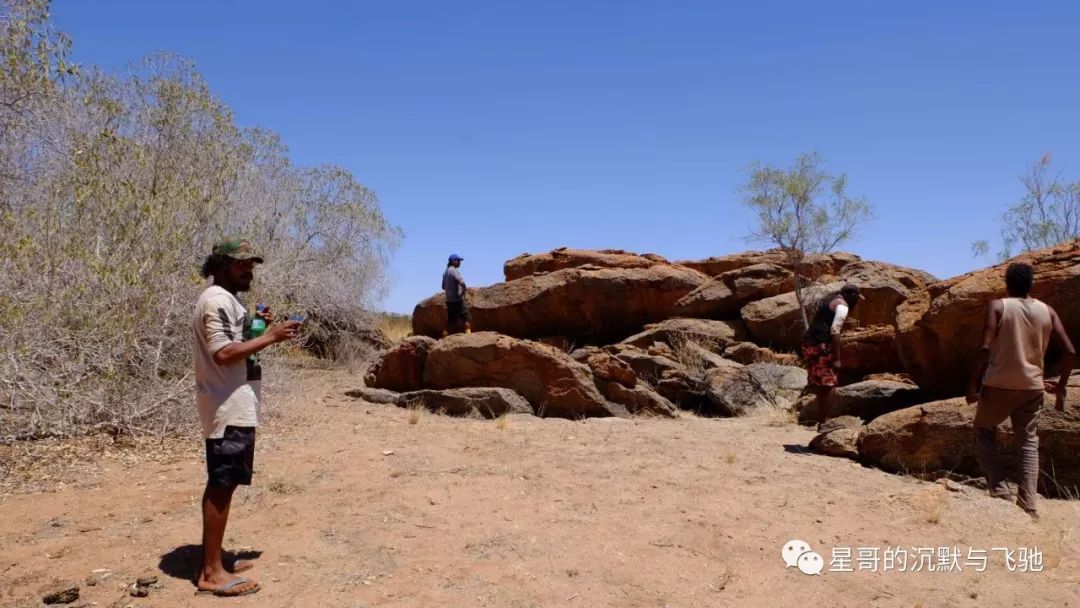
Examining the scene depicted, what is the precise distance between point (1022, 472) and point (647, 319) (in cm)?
1164

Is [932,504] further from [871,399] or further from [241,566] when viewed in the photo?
[241,566]

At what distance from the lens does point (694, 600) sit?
3840mm

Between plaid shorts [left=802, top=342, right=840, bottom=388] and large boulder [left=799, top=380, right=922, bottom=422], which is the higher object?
plaid shorts [left=802, top=342, right=840, bottom=388]

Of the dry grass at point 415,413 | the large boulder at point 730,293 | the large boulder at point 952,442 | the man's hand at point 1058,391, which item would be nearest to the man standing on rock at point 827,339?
the large boulder at point 952,442

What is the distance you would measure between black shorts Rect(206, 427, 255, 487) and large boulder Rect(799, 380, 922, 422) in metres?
6.69

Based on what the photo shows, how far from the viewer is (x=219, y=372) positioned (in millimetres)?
3500

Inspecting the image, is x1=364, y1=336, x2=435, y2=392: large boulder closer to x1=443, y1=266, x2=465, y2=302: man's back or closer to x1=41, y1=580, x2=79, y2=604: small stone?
x1=443, y1=266, x2=465, y2=302: man's back

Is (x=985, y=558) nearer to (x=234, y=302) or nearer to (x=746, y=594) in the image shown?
(x=746, y=594)

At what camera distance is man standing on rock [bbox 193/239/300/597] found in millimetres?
3436

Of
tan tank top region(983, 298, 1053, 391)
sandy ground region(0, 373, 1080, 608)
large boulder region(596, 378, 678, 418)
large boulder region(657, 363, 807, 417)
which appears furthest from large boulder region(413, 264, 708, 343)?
tan tank top region(983, 298, 1053, 391)

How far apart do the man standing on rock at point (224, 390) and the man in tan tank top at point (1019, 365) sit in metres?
4.81

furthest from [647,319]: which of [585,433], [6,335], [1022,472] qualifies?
[6,335]

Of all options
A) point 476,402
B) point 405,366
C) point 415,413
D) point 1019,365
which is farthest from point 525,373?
point 1019,365

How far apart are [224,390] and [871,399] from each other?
24.4 feet
